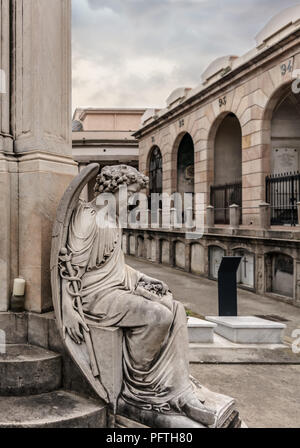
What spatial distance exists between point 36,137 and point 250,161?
43.3 ft

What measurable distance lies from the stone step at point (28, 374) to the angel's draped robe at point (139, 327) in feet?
2.04

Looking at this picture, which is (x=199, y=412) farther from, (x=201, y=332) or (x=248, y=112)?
(x=248, y=112)

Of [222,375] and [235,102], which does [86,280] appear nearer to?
[222,375]

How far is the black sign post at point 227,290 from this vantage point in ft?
27.9

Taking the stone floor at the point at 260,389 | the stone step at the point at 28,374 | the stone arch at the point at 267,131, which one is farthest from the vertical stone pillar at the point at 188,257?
the stone step at the point at 28,374

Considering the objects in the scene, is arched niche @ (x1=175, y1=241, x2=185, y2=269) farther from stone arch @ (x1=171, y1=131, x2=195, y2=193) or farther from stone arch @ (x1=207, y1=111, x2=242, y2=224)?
stone arch @ (x1=171, y1=131, x2=195, y2=193)

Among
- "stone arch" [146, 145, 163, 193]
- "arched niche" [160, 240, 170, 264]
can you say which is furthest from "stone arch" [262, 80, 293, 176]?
"stone arch" [146, 145, 163, 193]

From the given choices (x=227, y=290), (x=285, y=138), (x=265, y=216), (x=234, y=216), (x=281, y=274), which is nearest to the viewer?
(x=227, y=290)

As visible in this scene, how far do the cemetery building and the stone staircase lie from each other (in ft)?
32.9

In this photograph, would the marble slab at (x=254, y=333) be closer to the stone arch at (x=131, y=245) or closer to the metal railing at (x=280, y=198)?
the metal railing at (x=280, y=198)

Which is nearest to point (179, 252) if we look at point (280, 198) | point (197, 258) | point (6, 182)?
point (197, 258)

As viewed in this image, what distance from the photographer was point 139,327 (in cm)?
300
